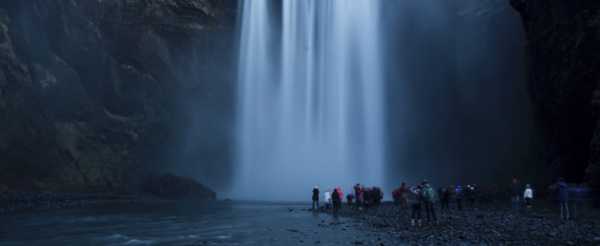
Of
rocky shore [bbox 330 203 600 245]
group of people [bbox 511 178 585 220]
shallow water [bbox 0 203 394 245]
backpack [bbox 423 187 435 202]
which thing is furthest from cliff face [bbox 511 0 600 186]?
shallow water [bbox 0 203 394 245]

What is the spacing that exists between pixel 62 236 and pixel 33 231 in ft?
6.58

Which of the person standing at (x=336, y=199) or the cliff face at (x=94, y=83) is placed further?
the cliff face at (x=94, y=83)

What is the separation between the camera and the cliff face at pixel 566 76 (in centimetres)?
2655

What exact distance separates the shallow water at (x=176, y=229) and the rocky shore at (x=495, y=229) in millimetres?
1220

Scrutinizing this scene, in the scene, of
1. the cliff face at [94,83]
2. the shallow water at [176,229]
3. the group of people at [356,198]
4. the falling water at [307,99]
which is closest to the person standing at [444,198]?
the group of people at [356,198]

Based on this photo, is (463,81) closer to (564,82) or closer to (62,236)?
(564,82)

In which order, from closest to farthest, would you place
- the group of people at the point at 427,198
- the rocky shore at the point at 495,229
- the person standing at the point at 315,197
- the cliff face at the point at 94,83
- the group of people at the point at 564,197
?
the rocky shore at the point at 495,229, the group of people at the point at 427,198, the group of people at the point at 564,197, the person standing at the point at 315,197, the cliff face at the point at 94,83

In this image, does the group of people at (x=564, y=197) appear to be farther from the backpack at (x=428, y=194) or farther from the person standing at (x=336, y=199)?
the person standing at (x=336, y=199)

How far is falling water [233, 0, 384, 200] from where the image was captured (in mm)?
45594

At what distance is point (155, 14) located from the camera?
148 ft

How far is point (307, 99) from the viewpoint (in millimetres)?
49656

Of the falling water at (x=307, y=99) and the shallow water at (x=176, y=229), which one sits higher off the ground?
the falling water at (x=307, y=99)

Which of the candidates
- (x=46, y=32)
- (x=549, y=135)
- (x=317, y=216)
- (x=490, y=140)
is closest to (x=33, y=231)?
(x=317, y=216)

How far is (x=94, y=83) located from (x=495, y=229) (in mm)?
35974
